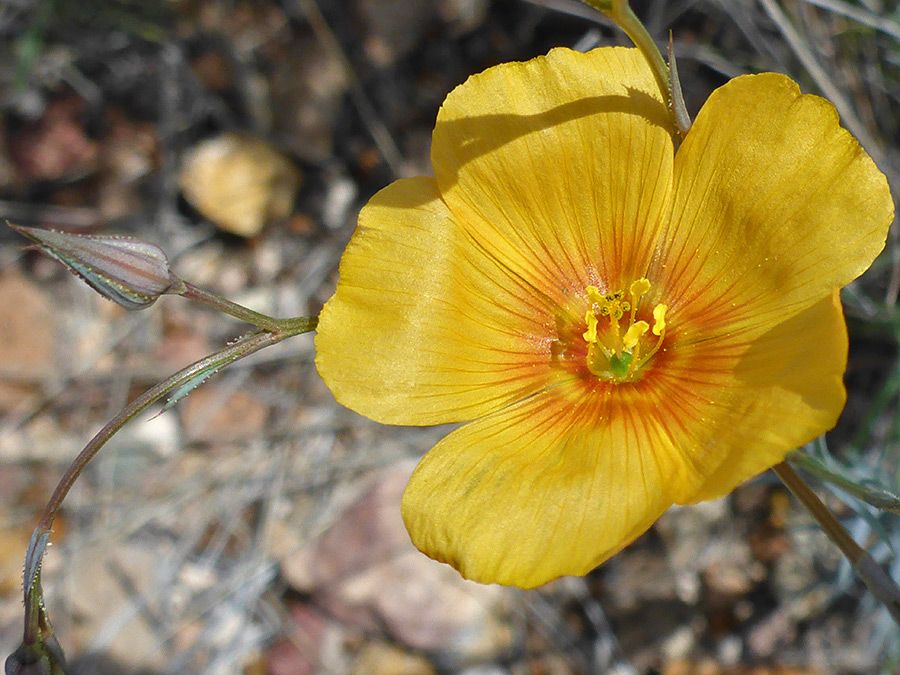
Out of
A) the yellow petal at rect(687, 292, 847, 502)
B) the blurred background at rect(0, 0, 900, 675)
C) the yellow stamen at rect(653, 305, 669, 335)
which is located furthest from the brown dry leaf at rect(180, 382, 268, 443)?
the yellow petal at rect(687, 292, 847, 502)

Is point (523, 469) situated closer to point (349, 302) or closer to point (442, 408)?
point (442, 408)

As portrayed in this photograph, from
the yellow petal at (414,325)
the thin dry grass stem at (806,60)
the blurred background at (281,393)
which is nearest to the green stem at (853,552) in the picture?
the yellow petal at (414,325)

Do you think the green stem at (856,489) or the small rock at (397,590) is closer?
the green stem at (856,489)

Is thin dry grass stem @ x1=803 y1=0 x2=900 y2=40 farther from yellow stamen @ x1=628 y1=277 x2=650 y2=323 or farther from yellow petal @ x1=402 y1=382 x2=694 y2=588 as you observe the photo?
yellow petal @ x1=402 y1=382 x2=694 y2=588

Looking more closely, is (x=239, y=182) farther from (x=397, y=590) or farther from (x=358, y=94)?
(x=397, y=590)


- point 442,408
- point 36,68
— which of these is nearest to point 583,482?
point 442,408

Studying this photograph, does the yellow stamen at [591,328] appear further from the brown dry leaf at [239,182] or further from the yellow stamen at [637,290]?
the brown dry leaf at [239,182]
